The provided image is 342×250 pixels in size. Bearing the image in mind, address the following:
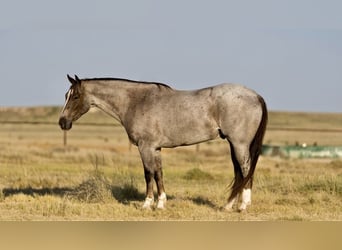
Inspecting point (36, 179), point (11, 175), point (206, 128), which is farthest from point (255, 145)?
point (11, 175)

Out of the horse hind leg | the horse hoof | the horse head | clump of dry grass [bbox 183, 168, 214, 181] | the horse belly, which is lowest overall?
clump of dry grass [bbox 183, 168, 214, 181]

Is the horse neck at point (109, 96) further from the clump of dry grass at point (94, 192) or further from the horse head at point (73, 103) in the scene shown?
the clump of dry grass at point (94, 192)

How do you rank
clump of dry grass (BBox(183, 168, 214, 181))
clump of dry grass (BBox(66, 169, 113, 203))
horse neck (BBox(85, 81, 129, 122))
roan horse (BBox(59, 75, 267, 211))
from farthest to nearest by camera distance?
clump of dry grass (BBox(183, 168, 214, 181)) < clump of dry grass (BBox(66, 169, 113, 203)) < horse neck (BBox(85, 81, 129, 122)) < roan horse (BBox(59, 75, 267, 211))

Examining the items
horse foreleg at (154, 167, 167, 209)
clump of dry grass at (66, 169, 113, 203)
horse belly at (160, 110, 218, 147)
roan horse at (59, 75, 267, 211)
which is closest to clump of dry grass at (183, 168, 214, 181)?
clump of dry grass at (66, 169, 113, 203)

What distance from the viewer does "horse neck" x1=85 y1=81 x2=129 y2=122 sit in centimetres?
1197

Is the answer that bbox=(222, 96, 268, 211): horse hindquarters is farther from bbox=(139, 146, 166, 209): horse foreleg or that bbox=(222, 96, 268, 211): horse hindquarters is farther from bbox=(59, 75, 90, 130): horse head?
bbox=(59, 75, 90, 130): horse head

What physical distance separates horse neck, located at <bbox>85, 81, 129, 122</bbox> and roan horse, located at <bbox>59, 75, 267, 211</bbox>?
0.02 meters

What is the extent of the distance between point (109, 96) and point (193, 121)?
5.75 feet

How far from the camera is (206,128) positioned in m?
11.3

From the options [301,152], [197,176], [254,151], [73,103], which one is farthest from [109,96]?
[301,152]

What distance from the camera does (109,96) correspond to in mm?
12023

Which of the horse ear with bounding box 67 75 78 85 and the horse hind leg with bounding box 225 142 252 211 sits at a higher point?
the horse ear with bounding box 67 75 78 85

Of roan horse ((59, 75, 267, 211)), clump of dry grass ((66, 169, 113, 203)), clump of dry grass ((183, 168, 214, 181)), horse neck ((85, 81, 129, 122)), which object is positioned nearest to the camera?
roan horse ((59, 75, 267, 211))

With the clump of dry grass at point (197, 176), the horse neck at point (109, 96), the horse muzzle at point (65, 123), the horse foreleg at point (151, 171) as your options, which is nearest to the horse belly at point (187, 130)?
the horse foreleg at point (151, 171)
